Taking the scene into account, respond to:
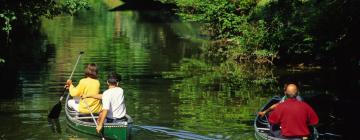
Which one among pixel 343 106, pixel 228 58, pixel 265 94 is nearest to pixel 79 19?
pixel 228 58

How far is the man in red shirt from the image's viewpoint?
42.1 ft

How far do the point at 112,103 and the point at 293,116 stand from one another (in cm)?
485

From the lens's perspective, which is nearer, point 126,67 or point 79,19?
point 126,67

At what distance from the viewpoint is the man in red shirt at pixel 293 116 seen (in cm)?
1284

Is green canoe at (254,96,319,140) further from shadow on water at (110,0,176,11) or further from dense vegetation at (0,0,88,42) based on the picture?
shadow on water at (110,0,176,11)

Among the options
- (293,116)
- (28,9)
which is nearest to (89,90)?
(293,116)

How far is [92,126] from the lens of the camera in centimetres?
1709

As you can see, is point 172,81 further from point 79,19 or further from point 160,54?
point 79,19

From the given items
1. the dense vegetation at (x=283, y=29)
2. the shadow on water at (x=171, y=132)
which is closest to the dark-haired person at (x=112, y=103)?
the shadow on water at (x=171, y=132)

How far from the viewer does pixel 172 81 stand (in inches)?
1180

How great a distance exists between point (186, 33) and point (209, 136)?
150 ft

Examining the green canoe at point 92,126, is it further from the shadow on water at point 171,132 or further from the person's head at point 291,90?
the person's head at point 291,90

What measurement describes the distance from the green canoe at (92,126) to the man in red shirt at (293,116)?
13.8 ft

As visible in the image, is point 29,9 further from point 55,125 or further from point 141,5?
point 141,5
